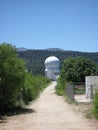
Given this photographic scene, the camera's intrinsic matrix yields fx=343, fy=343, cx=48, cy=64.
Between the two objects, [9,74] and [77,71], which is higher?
[77,71]

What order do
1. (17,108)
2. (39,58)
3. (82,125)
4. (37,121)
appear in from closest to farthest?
(82,125) < (37,121) < (17,108) < (39,58)

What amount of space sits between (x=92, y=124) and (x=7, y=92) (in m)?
10.5

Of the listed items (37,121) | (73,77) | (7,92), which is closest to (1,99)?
(7,92)

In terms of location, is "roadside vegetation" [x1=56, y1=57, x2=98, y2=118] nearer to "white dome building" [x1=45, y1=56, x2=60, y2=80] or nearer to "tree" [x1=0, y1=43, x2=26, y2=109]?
"tree" [x1=0, y1=43, x2=26, y2=109]

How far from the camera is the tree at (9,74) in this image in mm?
27375

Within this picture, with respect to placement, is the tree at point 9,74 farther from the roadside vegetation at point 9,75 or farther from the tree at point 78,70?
the tree at point 78,70

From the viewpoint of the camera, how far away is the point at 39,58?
19775 centimetres

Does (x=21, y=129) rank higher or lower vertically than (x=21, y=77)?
lower

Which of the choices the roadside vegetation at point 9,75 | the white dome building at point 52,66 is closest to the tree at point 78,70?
the roadside vegetation at point 9,75

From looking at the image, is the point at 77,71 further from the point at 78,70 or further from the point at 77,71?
the point at 78,70

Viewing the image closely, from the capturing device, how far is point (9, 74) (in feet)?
90.2

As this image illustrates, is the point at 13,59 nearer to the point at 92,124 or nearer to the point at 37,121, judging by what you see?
the point at 37,121

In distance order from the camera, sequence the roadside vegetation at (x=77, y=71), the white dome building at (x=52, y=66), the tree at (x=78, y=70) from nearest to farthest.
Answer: the roadside vegetation at (x=77, y=71) → the tree at (x=78, y=70) → the white dome building at (x=52, y=66)

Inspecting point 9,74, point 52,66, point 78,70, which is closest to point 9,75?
point 9,74
